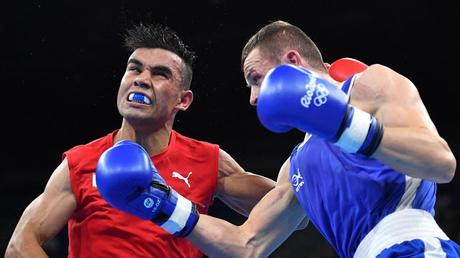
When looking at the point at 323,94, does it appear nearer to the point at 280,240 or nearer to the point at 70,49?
the point at 280,240

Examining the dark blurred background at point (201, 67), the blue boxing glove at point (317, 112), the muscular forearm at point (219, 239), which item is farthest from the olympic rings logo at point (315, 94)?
the dark blurred background at point (201, 67)

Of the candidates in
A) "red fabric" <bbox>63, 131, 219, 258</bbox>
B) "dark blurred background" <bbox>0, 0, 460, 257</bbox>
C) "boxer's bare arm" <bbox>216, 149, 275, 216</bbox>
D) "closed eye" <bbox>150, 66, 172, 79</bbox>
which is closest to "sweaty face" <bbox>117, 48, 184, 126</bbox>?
"closed eye" <bbox>150, 66, 172, 79</bbox>

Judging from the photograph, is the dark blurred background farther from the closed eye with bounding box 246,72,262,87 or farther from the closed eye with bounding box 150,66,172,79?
the closed eye with bounding box 246,72,262,87

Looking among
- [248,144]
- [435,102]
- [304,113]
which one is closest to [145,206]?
[304,113]

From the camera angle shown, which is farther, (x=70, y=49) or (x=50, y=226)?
(x=70, y=49)

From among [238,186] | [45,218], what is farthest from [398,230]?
[45,218]

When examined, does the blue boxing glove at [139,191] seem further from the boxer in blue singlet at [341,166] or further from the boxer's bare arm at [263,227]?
the boxer's bare arm at [263,227]

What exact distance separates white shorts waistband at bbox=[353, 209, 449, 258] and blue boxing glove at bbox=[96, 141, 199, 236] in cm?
60

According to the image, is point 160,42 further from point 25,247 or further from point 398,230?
point 398,230

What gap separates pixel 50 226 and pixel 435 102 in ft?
17.5

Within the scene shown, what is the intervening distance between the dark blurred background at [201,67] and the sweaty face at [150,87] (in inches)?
113

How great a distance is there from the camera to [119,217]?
2.85 m

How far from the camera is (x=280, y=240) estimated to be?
8.86ft

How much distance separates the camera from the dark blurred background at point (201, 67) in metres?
6.07
